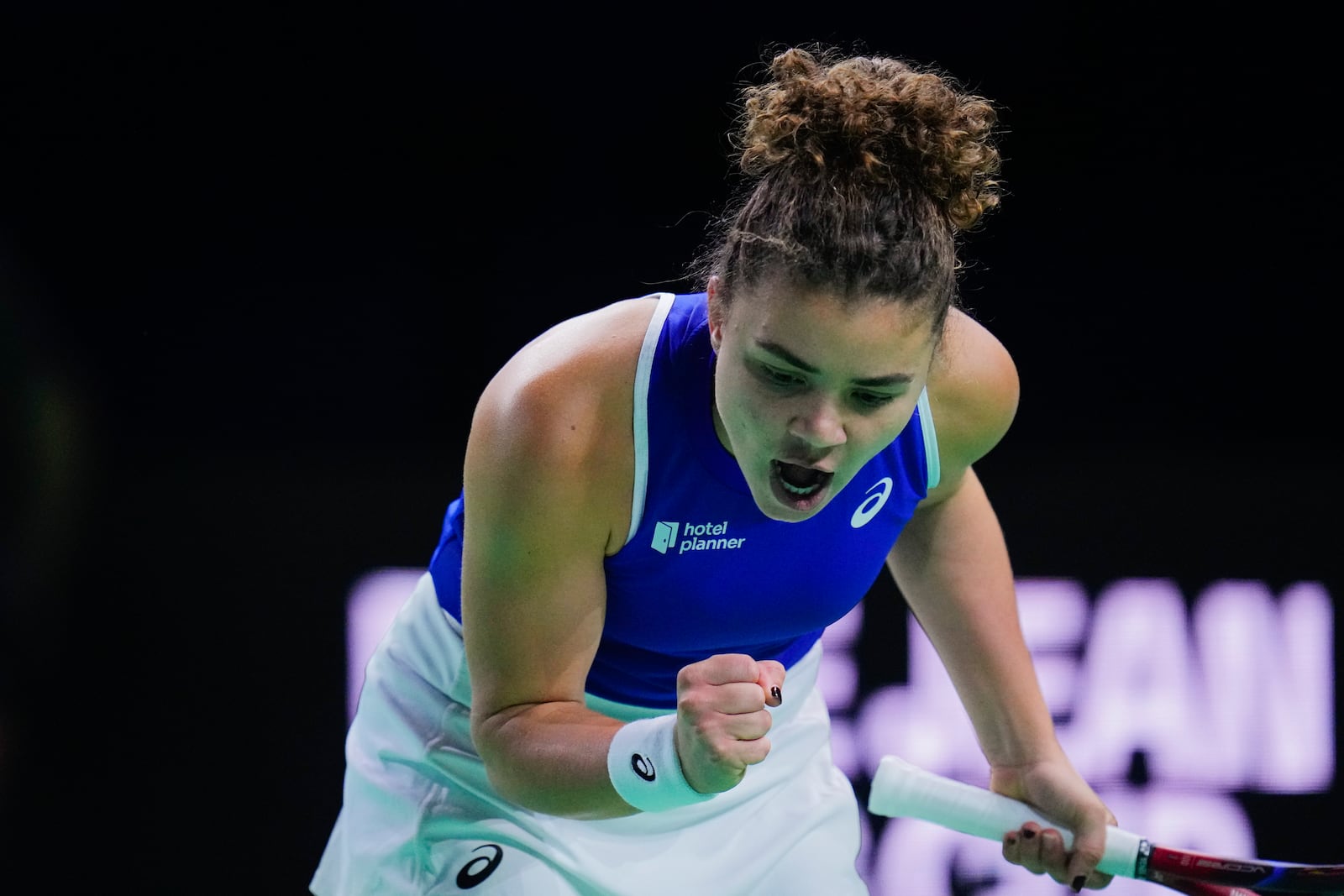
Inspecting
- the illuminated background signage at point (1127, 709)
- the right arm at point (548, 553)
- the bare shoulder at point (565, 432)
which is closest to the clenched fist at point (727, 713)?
the right arm at point (548, 553)

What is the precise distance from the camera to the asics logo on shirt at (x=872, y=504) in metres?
2.09

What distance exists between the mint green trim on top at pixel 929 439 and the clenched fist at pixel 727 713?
1.95 feet

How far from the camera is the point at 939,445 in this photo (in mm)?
2205

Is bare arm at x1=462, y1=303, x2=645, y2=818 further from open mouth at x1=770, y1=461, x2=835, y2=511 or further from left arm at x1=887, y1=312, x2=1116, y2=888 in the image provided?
left arm at x1=887, y1=312, x2=1116, y2=888

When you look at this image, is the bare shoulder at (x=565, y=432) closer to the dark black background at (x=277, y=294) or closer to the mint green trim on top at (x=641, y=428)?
Result: the mint green trim on top at (x=641, y=428)

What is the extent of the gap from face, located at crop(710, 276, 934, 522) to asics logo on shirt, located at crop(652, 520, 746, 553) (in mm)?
135

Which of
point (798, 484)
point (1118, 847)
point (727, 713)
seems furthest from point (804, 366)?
point (1118, 847)

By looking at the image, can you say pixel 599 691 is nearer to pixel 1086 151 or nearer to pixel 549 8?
pixel 549 8

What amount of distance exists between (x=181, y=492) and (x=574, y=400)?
197cm

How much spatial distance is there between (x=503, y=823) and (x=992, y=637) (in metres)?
0.80

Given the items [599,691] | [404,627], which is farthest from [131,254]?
[599,691]

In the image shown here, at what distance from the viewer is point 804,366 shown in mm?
1724

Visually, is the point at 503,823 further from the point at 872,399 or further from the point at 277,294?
the point at 277,294

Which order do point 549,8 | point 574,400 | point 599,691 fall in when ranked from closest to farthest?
1. point 574,400
2. point 599,691
3. point 549,8
